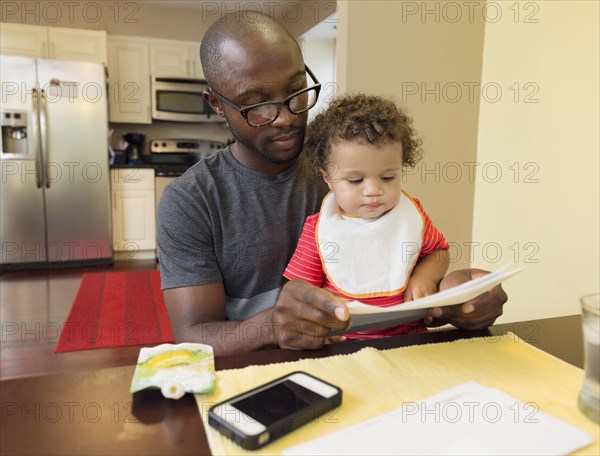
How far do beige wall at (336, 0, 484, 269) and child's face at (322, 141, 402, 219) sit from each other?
2.07 feet

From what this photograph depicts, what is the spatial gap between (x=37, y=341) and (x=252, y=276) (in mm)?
2083

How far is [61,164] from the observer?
4273 mm

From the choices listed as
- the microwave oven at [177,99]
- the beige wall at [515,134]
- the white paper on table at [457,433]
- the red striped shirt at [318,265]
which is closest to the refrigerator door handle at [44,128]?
the microwave oven at [177,99]

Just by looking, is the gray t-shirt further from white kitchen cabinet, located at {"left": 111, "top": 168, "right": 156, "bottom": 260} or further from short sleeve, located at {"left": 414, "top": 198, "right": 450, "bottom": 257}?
white kitchen cabinet, located at {"left": 111, "top": 168, "right": 156, "bottom": 260}

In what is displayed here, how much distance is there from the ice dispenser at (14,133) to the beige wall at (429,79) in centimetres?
352

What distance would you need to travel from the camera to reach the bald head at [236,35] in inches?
44.3

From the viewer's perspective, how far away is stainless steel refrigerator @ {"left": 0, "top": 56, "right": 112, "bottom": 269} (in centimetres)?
409

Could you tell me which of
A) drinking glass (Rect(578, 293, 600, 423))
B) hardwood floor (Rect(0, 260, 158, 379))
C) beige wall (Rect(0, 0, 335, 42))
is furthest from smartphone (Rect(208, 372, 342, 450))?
beige wall (Rect(0, 0, 335, 42))

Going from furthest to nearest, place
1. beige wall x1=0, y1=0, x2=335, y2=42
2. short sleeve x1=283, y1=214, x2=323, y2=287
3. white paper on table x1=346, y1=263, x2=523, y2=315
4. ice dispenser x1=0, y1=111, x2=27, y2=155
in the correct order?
beige wall x1=0, y1=0, x2=335, y2=42
ice dispenser x1=0, y1=111, x2=27, y2=155
short sleeve x1=283, y1=214, x2=323, y2=287
white paper on table x1=346, y1=263, x2=523, y2=315

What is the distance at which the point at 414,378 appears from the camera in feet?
2.18

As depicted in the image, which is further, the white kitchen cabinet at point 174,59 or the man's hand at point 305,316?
the white kitchen cabinet at point 174,59

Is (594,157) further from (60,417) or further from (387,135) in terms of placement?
(60,417)

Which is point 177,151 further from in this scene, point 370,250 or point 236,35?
point 370,250

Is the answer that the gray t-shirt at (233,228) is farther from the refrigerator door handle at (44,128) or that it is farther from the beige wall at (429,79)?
the refrigerator door handle at (44,128)
